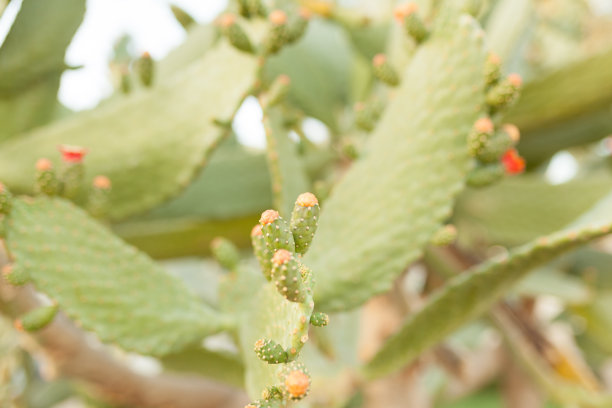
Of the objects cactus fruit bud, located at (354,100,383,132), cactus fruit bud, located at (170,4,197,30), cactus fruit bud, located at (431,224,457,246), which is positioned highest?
cactus fruit bud, located at (354,100,383,132)

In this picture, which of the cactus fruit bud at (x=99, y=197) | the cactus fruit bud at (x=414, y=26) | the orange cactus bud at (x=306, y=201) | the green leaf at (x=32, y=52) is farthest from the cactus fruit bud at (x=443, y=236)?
the green leaf at (x=32, y=52)

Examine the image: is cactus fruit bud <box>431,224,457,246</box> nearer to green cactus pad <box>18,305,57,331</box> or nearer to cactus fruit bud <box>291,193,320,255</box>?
cactus fruit bud <box>291,193,320,255</box>

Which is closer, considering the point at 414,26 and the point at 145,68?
the point at 414,26

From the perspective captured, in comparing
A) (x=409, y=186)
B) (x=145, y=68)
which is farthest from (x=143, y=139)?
(x=409, y=186)

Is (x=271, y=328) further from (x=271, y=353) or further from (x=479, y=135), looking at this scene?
(x=479, y=135)

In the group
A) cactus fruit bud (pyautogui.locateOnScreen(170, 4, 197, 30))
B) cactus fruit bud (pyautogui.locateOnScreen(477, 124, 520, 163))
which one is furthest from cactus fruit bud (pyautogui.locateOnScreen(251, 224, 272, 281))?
cactus fruit bud (pyautogui.locateOnScreen(170, 4, 197, 30))

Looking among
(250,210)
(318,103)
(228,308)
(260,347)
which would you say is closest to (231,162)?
(250,210)
